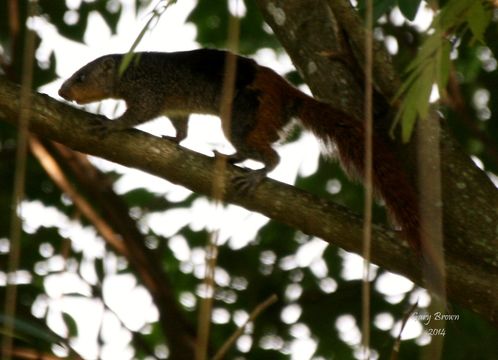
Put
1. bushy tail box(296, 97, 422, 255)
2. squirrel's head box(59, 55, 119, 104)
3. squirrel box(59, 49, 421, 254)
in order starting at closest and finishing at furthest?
bushy tail box(296, 97, 422, 255)
squirrel box(59, 49, 421, 254)
squirrel's head box(59, 55, 119, 104)

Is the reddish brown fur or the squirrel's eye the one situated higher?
the squirrel's eye

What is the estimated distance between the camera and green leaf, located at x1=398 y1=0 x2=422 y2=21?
10.0 feet

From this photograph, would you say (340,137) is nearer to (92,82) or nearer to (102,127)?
(102,127)

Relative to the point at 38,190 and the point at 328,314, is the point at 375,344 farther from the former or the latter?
the point at 38,190

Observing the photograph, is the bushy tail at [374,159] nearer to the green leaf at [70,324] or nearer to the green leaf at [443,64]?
the green leaf at [443,64]

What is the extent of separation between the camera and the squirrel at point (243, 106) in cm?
397

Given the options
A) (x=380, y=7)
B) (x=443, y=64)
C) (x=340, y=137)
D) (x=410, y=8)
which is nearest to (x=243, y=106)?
(x=340, y=137)

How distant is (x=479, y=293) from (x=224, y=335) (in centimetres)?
219

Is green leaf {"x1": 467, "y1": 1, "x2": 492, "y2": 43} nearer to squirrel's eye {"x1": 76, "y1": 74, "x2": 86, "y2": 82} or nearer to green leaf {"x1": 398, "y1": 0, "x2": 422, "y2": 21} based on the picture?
green leaf {"x1": 398, "y1": 0, "x2": 422, "y2": 21}

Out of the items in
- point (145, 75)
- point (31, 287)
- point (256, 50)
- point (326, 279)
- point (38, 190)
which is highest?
point (256, 50)

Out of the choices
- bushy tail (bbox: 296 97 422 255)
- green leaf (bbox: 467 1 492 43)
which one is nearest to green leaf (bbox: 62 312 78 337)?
bushy tail (bbox: 296 97 422 255)

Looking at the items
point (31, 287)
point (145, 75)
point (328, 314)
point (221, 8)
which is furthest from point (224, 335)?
point (221, 8)

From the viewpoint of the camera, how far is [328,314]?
17.1 feet

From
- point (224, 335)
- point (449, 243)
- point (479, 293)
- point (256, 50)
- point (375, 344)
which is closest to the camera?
point (479, 293)
